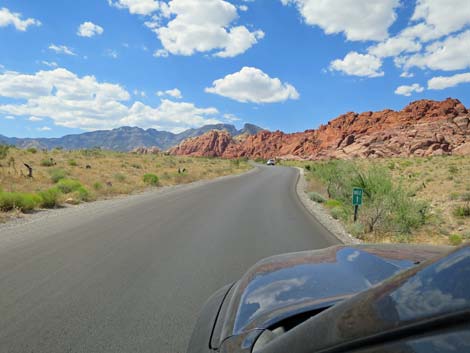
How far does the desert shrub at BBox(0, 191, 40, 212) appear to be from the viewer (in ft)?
38.2

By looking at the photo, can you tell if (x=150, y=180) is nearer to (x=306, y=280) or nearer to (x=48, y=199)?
(x=48, y=199)

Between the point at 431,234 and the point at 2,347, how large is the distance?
10.8 meters

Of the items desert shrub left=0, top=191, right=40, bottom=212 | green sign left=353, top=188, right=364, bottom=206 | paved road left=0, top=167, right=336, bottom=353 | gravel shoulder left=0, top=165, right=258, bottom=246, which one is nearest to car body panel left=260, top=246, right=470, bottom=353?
paved road left=0, top=167, right=336, bottom=353

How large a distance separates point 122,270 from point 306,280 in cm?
418

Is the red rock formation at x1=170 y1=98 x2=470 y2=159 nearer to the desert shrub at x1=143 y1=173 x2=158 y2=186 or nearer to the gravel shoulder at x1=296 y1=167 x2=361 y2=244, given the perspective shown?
the desert shrub at x1=143 y1=173 x2=158 y2=186

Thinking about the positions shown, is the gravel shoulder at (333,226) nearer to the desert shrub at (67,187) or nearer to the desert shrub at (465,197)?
the desert shrub at (465,197)

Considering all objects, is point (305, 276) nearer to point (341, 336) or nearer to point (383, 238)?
point (341, 336)

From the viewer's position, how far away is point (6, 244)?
746 centimetres

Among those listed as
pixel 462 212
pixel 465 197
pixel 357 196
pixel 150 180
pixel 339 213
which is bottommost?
pixel 150 180

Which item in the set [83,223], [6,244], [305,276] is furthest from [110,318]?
[83,223]

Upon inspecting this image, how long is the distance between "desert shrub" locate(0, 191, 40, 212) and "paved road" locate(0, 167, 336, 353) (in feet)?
4.97

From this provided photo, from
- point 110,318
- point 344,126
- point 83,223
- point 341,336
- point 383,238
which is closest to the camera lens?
point 341,336

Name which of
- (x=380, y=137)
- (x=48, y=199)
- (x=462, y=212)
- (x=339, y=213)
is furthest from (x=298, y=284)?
(x=380, y=137)

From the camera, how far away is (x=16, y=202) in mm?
11961
